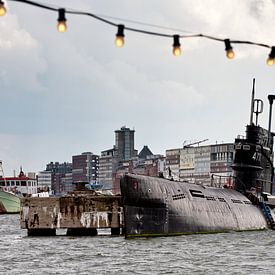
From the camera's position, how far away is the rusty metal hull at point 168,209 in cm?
4706

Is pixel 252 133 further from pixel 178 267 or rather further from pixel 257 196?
pixel 178 267

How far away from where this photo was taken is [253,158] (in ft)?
208

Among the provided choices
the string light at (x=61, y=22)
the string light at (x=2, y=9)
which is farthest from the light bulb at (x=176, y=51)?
the string light at (x=2, y=9)

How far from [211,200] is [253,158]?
9.19 metres

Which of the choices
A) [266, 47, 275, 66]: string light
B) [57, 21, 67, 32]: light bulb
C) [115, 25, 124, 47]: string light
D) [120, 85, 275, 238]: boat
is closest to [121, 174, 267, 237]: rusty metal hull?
[120, 85, 275, 238]: boat

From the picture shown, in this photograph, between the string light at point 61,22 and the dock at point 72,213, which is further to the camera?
the dock at point 72,213

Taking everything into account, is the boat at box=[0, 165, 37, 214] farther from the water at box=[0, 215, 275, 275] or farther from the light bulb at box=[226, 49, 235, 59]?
the light bulb at box=[226, 49, 235, 59]

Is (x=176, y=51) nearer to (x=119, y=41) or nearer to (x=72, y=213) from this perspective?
(x=119, y=41)

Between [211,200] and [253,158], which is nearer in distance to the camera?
[211,200]

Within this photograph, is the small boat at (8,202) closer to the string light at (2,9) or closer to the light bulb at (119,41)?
the light bulb at (119,41)

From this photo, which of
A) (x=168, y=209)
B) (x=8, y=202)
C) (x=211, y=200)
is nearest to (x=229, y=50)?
(x=168, y=209)

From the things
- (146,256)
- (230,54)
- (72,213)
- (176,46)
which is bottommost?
(146,256)

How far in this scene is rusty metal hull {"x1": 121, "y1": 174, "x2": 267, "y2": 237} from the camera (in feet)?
154

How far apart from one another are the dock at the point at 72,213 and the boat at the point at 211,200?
745 centimetres
